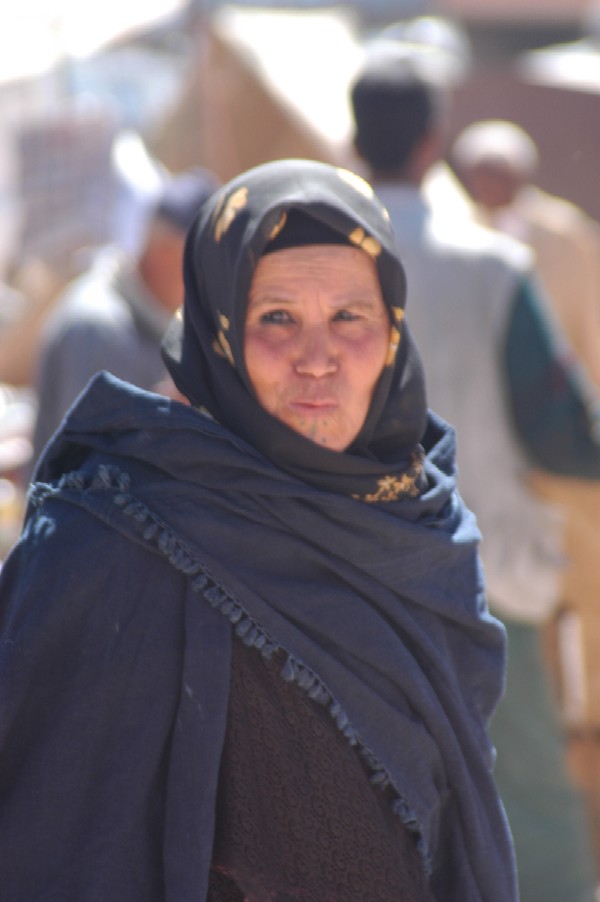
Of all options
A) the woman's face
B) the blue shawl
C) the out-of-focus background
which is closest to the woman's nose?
the woman's face

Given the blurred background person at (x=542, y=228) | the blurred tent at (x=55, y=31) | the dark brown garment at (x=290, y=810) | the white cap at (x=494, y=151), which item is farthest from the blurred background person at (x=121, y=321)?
the blurred tent at (x=55, y=31)

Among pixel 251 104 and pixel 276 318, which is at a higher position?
pixel 276 318

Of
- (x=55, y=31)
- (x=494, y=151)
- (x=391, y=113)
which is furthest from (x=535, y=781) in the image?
(x=55, y=31)

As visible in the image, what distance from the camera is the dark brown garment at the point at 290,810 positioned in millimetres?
2092

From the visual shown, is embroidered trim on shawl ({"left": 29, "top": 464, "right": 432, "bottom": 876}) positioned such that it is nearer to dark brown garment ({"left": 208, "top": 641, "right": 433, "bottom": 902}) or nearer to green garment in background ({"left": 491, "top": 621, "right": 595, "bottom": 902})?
dark brown garment ({"left": 208, "top": 641, "right": 433, "bottom": 902})

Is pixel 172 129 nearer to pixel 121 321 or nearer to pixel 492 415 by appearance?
pixel 121 321

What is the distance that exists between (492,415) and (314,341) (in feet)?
5.36

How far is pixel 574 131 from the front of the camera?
851cm

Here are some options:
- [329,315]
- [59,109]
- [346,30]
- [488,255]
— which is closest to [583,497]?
[488,255]

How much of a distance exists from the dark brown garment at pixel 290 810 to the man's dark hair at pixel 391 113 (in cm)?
208

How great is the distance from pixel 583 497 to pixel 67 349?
1445 millimetres

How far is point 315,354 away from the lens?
7.44ft

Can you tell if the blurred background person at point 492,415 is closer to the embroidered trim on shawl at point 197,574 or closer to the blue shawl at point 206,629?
the blue shawl at point 206,629

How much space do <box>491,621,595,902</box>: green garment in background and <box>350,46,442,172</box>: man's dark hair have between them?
1.21 metres
